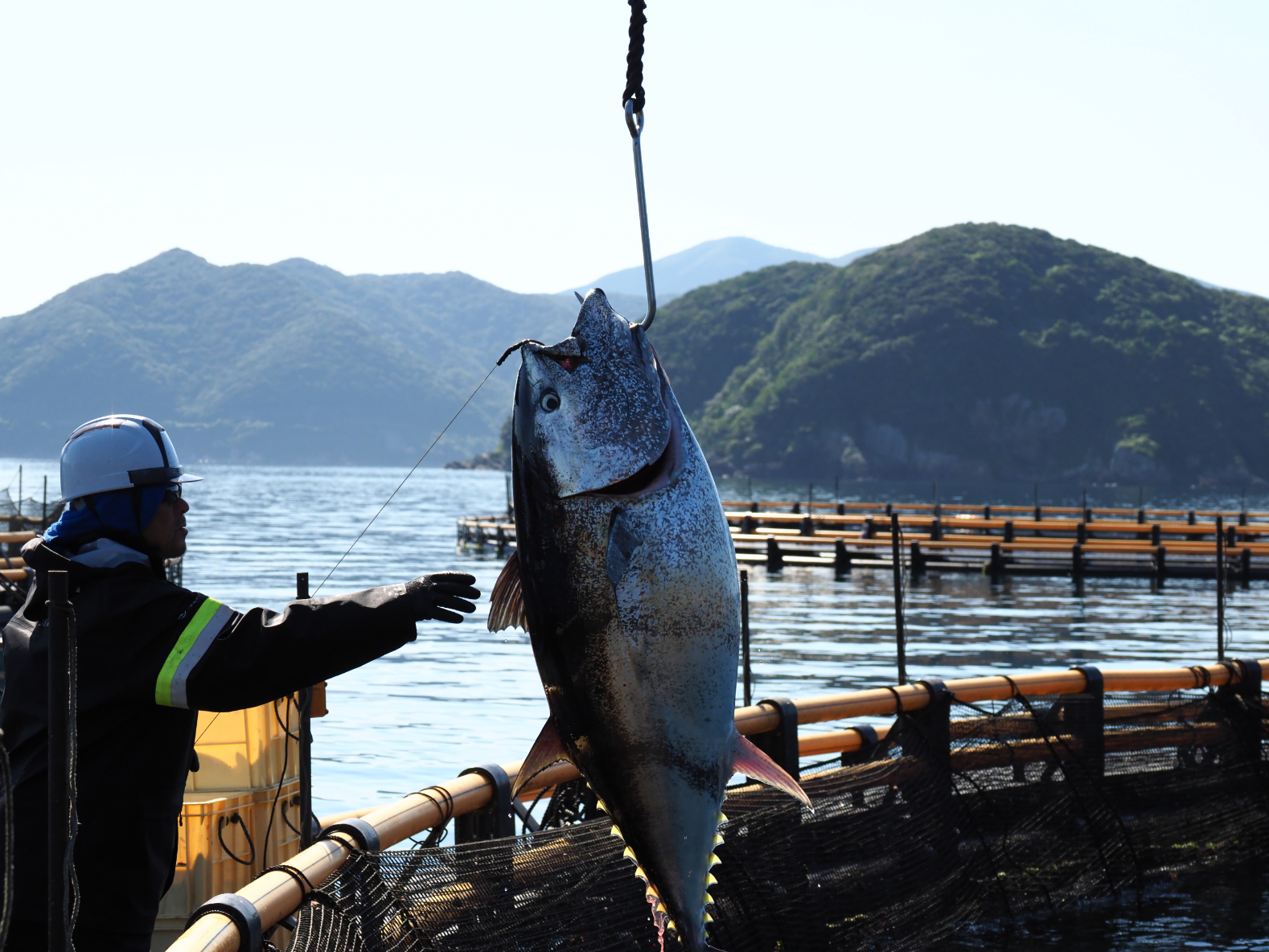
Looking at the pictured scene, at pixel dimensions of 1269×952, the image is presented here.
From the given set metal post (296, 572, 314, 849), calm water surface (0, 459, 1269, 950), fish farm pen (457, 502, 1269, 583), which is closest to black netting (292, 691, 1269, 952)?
calm water surface (0, 459, 1269, 950)

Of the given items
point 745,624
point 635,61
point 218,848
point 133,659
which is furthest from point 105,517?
point 745,624

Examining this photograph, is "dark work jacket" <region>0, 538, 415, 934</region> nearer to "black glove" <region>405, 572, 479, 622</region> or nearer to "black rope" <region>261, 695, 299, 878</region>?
"black glove" <region>405, 572, 479, 622</region>

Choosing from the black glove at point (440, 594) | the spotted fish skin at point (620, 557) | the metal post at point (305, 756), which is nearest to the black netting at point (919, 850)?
the metal post at point (305, 756)

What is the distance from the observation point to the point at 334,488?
162625 millimetres

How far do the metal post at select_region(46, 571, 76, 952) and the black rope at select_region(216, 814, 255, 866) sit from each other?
361 cm

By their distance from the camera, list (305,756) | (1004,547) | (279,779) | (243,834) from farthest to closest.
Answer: (1004,547) < (279,779) < (243,834) < (305,756)

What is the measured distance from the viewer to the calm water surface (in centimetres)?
1565

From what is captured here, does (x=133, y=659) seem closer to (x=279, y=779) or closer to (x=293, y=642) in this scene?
(x=293, y=642)

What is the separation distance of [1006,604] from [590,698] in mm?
34867

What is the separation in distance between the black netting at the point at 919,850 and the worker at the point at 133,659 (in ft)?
2.61

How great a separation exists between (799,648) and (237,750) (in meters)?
23.0

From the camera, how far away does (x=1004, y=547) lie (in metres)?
42.3

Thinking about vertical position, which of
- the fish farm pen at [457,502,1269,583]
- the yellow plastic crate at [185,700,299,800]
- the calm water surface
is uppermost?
the yellow plastic crate at [185,700,299,800]

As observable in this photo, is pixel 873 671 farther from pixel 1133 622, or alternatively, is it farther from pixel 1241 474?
pixel 1241 474
